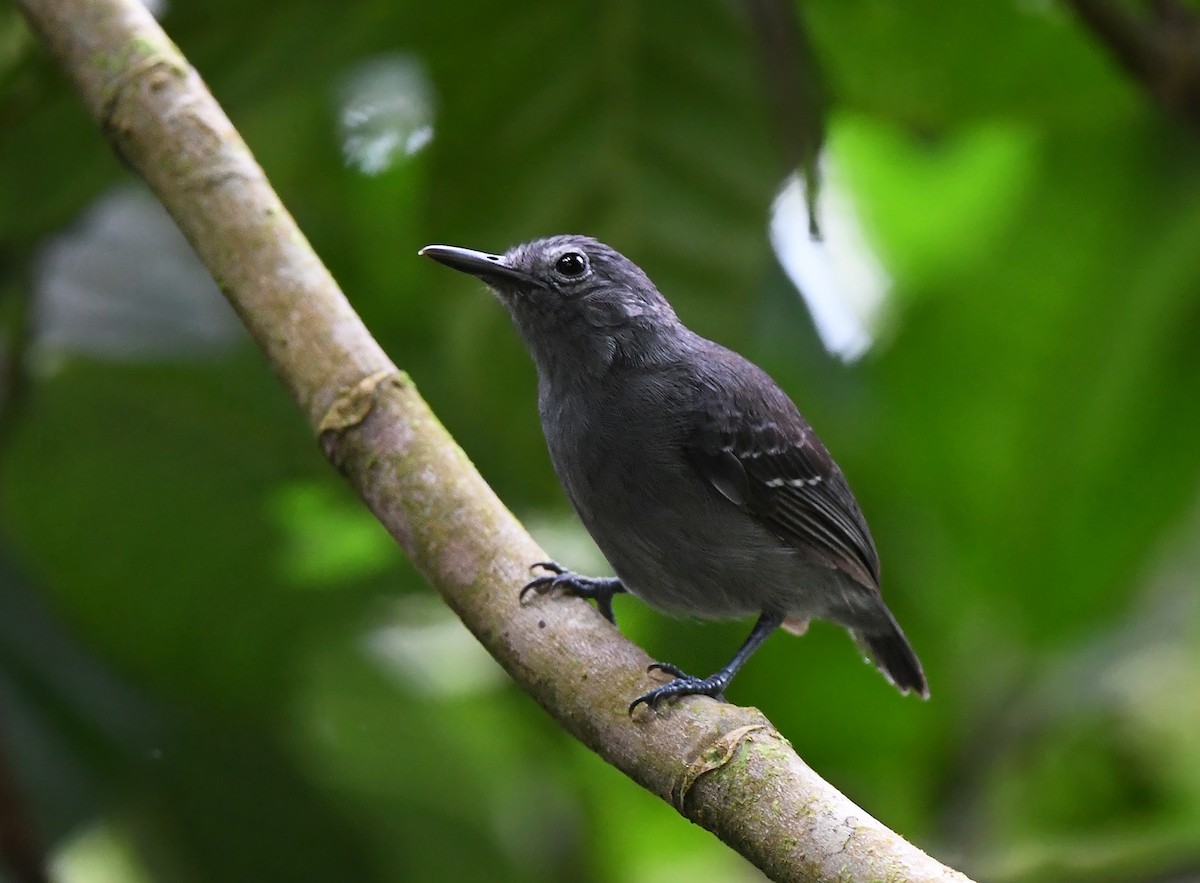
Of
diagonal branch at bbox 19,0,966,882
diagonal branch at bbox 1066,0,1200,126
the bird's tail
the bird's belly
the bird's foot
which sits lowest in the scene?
the bird's tail

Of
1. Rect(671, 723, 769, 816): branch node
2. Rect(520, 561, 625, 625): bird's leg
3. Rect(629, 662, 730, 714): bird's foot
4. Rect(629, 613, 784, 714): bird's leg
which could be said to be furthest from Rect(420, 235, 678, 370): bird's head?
Rect(671, 723, 769, 816): branch node

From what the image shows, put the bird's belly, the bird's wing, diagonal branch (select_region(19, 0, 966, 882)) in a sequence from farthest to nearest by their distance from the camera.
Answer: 1. the bird's wing
2. the bird's belly
3. diagonal branch (select_region(19, 0, 966, 882))

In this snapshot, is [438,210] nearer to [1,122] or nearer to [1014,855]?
[1,122]

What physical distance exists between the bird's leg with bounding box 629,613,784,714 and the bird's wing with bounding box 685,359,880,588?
0.72 ft

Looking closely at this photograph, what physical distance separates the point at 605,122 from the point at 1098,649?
2.28m

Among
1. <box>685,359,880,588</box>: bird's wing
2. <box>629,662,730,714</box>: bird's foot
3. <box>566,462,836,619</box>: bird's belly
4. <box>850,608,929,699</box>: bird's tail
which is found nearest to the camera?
<box>629,662,730,714</box>: bird's foot

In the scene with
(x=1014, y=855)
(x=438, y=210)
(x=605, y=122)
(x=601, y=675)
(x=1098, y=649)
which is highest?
(x=605, y=122)

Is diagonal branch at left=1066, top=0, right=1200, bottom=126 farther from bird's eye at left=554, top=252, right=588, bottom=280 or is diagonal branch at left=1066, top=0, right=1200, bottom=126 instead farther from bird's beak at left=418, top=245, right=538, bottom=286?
bird's beak at left=418, top=245, right=538, bottom=286

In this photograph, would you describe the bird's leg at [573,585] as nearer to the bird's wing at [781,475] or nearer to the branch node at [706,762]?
the bird's wing at [781,475]

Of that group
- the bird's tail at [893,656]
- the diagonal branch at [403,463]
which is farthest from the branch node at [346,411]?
the bird's tail at [893,656]

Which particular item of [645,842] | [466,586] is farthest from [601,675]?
[645,842]

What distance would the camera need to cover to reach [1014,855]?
421 cm

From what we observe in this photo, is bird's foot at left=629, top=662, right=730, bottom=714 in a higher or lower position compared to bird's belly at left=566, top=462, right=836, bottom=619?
higher

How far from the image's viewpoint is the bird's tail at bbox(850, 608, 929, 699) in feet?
13.2
